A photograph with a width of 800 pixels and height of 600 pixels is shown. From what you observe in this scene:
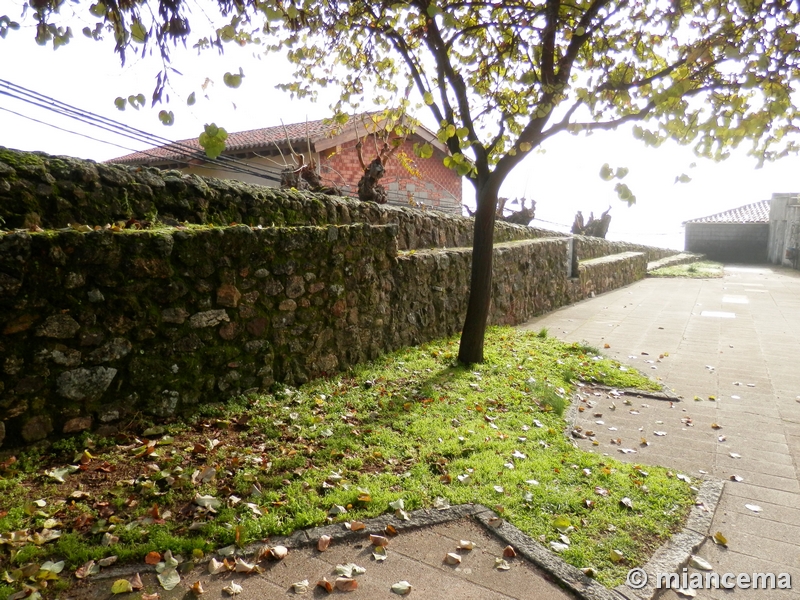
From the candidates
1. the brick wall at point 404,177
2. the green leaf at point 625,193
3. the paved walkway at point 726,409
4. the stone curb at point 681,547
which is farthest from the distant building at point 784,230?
the stone curb at point 681,547

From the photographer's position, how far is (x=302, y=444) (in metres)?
3.92

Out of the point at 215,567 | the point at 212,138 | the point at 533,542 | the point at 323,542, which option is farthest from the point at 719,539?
the point at 212,138

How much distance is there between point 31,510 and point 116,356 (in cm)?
113

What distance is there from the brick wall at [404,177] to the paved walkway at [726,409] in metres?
5.01

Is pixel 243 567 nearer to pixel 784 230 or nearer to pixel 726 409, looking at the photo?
pixel 726 409

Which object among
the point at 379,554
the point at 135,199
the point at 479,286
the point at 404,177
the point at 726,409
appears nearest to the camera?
the point at 379,554

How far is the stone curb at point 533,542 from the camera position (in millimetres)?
2533

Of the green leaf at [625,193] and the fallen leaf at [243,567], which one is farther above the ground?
the green leaf at [625,193]

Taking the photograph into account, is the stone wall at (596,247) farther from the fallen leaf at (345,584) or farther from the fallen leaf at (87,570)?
the fallen leaf at (87,570)

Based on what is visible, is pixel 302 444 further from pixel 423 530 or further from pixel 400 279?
pixel 400 279

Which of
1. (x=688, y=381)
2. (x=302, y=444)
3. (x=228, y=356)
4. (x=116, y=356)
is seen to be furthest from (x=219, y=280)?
(x=688, y=381)

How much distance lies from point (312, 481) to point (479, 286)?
3.60 m

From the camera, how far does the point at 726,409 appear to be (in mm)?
5277

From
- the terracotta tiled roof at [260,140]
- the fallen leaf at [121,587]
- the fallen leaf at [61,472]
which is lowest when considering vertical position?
the fallen leaf at [121,587]
